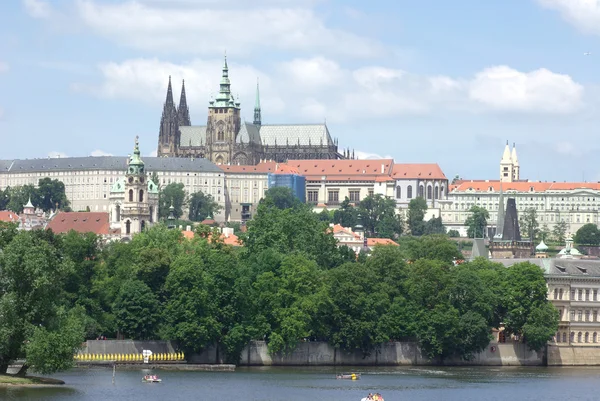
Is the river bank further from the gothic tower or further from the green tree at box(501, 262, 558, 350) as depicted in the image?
the gothic tower

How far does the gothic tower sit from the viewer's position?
6373 inches

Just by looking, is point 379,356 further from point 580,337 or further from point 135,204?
point 135,204

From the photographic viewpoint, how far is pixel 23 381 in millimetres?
80812

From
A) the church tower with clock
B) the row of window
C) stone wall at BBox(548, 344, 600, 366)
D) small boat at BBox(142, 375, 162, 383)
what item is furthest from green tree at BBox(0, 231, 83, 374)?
the church tower with clock

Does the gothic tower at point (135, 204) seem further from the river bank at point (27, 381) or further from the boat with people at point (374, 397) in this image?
the boat with people at point (374, 397)

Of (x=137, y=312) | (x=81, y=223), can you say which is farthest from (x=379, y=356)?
(x=81, y=223)

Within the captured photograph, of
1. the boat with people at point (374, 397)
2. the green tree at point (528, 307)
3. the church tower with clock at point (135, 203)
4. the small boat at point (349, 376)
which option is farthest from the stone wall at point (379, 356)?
the church tower with clock at point (135, 203)

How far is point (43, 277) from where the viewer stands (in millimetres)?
78062

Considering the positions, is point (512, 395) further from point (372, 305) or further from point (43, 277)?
point (43, 277)

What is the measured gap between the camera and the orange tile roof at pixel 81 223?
17150cm

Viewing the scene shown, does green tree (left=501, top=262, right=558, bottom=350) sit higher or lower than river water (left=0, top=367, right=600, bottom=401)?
higher

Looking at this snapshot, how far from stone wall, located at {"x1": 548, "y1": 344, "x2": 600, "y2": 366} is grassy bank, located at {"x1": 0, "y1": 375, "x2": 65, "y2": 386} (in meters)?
40.4

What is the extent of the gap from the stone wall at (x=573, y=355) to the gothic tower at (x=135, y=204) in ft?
185

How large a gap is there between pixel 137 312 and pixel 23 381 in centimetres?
1809
